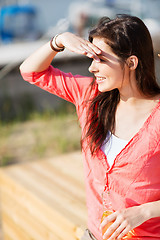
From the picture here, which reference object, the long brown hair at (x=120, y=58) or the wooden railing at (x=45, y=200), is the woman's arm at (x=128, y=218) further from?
the wooden railing at (x=45, y=200)

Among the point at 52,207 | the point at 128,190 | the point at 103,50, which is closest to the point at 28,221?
the point at 52,207

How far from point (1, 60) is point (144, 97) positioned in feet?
22.6

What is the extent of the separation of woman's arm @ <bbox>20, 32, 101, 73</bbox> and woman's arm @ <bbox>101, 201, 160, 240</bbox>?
1.76ft

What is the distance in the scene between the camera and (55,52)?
1668mm

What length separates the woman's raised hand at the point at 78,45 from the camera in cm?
140

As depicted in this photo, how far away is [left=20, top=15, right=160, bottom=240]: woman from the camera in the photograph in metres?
1.37

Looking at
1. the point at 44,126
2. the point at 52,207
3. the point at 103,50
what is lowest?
the point at 44,126

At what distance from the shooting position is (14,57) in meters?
8.02

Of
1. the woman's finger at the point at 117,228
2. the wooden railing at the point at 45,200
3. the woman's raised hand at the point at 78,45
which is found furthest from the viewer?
the wooden railing at the point at 45,200

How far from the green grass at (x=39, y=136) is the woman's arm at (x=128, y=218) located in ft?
11.0

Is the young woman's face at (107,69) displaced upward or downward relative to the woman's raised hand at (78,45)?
downward

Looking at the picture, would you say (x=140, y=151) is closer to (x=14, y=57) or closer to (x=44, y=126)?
(x=44, y=126)

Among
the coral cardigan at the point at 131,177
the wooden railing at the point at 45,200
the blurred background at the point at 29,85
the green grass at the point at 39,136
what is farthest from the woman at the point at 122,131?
the green grass at the point at 39,136

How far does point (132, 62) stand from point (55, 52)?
40 centimetres
